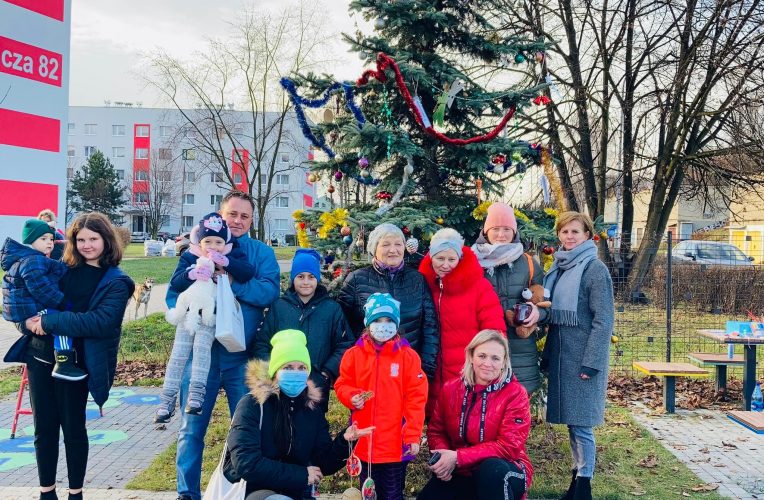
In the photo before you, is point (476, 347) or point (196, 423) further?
point (196, 423)

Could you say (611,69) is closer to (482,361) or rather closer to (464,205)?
(464,205)

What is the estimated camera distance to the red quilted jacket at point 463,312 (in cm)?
403

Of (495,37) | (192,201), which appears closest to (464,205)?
(495,37)

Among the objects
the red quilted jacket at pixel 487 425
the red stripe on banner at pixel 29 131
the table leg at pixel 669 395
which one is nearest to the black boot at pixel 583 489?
the red quilted jacket at pixel 487 425

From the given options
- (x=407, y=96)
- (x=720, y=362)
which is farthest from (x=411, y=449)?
(x=720, y=362)

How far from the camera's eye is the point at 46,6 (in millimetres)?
9695

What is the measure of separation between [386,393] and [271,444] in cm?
77

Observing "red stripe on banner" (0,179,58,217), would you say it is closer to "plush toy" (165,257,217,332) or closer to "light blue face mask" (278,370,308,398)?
"plush toy" (165,257,217,332)

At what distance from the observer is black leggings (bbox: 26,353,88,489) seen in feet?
12.7

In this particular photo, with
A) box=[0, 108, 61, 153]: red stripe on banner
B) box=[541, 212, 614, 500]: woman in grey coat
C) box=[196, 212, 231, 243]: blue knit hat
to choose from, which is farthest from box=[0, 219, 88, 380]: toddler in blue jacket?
box=[0, 108, 61, 153]: red stripe on banner

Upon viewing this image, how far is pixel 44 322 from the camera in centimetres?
380

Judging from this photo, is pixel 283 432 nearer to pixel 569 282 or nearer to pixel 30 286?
pixel 30 286

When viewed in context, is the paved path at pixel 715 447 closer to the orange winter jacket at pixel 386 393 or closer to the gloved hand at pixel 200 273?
the orange winter jacket at pixel 386 393

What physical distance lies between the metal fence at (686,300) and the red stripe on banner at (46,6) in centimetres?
1103
